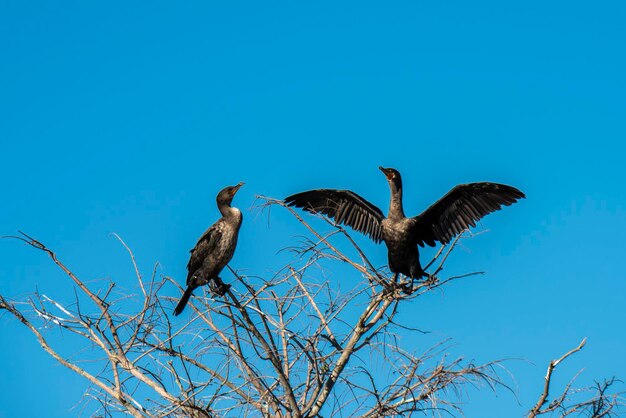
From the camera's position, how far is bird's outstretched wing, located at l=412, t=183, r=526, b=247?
24.4 feet

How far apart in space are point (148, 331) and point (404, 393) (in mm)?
1541

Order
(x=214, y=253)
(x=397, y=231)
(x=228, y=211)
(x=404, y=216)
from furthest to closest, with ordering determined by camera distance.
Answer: (x=404, y=216) → (x=397, y=231) → (x=228, y=211) → (x=214, y=253)

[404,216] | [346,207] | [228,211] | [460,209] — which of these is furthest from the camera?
[346,207]

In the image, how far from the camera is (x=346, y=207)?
7.93m

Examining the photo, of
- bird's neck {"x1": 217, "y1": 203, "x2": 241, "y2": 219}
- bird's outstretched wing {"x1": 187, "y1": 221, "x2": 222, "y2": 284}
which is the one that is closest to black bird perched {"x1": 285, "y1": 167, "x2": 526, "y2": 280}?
bird's neck {"x1": 217, "y1": 203, "x2": 241, "y2": 219}

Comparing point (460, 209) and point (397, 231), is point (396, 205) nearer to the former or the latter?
point (397, 231)

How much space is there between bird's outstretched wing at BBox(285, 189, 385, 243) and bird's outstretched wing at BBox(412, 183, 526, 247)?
41 centimetres

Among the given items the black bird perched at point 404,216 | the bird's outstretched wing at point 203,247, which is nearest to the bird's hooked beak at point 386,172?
the black bird perched at point 404,216

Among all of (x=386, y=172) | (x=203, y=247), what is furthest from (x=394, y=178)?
(x=203, y=247)

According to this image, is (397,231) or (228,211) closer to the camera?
(228,211)

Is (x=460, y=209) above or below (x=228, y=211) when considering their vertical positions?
above

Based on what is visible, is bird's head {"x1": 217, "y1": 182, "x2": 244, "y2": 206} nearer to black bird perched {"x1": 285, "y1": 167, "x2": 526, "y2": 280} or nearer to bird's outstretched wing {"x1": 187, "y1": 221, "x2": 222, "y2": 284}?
bird's outstretched wing {"x1": 187, "y1": 221, "x2": 222, "y2": 284}

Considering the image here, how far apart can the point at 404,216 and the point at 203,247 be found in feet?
5.73

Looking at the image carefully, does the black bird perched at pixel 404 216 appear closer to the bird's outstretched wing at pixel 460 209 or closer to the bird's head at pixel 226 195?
the bird's outstretched wing at pixel 460 209
